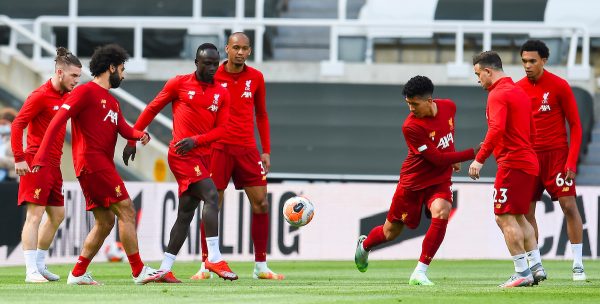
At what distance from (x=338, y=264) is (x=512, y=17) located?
33.1 feet

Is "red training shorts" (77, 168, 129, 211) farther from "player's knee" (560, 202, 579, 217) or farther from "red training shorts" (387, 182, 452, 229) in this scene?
"player's knee" (560, 202, 579, 217)

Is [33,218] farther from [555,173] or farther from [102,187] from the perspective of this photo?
[555,173]

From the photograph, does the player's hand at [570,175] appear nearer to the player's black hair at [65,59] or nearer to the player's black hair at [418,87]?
the player's black hair at [418,87]

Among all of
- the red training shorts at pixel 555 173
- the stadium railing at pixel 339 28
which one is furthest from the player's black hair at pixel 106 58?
the stadium railing at pixel 339 28

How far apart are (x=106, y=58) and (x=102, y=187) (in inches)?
44.4

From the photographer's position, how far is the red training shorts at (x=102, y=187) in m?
12.7

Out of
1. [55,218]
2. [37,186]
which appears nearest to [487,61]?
[37,186]

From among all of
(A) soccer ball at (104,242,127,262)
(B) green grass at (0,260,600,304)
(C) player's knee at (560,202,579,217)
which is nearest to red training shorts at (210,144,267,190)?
(B) green grass at (0,260,600,304)

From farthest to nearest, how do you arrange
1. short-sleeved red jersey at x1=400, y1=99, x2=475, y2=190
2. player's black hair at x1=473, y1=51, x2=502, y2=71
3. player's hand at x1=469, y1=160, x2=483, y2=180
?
1. short-sleeved red jersey at x1=400, y1=99, x2=475, y2=190
2. player's black hair at x1=473, y1=51, x2=502, y2=71
3. player's hand at x1=469, y1=160, x2=483, y2=180

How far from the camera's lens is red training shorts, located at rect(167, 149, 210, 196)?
42.9ft

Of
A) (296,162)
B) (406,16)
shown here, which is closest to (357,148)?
(296,162)

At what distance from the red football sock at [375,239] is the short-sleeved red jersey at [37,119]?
3.10 metres

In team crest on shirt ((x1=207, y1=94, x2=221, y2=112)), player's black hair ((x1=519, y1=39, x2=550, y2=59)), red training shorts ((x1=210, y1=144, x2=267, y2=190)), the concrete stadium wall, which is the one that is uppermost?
player's black hair ((x1=519, y1=39, x2=550, y2=59))

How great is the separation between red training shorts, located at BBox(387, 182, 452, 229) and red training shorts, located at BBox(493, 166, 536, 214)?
2.46 ft
